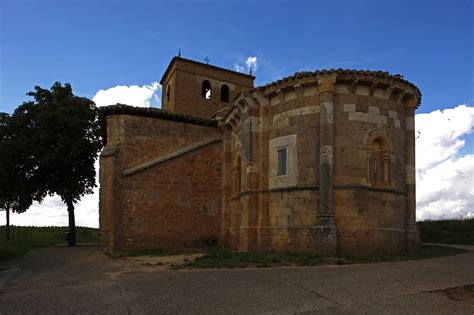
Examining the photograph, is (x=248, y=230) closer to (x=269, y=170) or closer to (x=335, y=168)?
(x=269, y=170)

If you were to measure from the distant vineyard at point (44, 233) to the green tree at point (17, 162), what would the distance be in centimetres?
1246

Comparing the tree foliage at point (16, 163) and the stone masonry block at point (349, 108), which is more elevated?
the stone masonry block at point (349, 108)

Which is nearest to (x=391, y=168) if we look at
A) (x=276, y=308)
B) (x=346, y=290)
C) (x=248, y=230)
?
(x=248, y=230)

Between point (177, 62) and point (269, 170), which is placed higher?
point (177, 62)

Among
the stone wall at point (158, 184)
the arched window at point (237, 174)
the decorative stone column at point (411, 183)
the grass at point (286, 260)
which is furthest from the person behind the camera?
the arched window at point (237, 174)

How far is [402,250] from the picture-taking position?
13.3 metres

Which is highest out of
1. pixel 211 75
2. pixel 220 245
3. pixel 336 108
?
pixel 211 75

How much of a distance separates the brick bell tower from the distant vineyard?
16.3 metres

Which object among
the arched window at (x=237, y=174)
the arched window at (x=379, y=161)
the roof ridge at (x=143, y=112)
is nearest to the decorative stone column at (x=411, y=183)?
the arched window at (x=379, y=161)

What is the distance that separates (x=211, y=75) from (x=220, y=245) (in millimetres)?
12255

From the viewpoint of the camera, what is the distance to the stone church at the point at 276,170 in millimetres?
12859

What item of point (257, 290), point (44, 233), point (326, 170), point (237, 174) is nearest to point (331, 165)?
point (326, 170)

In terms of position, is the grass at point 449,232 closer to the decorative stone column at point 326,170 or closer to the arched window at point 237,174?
the decorative stone column at point 326,170

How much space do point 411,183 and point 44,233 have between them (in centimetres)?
3374
